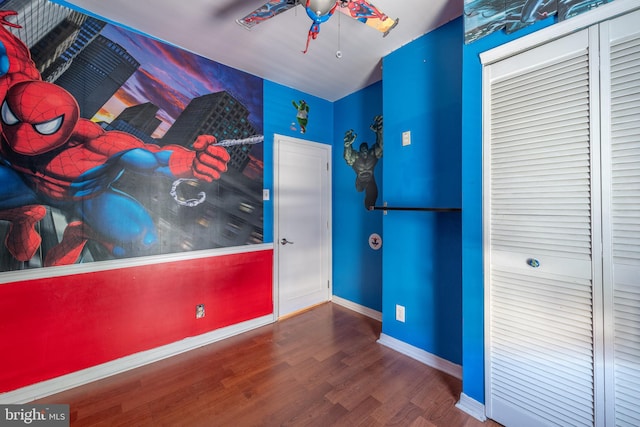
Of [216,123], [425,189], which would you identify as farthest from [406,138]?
[216,123]

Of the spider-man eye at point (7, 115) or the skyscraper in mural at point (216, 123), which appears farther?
the skyscraper in mural at point (216, 123)

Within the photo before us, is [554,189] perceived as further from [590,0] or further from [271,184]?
[271,184]

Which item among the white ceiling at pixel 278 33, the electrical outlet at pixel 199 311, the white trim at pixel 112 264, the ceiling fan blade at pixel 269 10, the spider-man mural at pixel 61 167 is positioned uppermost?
the white ceiling at pixel 278 33

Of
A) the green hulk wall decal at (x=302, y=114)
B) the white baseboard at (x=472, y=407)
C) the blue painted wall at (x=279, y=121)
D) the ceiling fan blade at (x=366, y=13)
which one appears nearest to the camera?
the ceiling fan blade at (x=366, y=13)

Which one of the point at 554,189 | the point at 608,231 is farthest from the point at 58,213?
the point at 608,231

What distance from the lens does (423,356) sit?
2.19 m

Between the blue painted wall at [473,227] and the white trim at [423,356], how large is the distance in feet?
1.17

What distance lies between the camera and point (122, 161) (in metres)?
2.06

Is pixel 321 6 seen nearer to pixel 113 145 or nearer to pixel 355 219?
pixel 113 145

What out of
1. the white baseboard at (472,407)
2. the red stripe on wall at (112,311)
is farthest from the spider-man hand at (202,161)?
the white baseboard at (472,407)

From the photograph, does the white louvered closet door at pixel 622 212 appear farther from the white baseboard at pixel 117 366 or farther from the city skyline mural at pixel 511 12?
the white baseboard at pixel 117 366

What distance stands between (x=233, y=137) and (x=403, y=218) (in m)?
1.89

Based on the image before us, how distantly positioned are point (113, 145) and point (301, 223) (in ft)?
6.46

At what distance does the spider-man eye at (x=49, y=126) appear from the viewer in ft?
5.74
